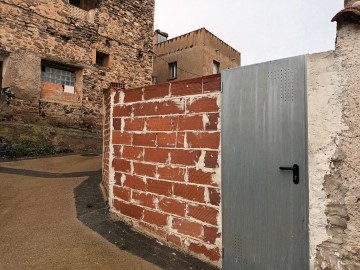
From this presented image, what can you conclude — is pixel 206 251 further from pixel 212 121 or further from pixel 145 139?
pixel 145 139

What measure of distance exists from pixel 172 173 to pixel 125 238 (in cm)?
92

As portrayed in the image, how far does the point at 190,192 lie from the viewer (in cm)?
272

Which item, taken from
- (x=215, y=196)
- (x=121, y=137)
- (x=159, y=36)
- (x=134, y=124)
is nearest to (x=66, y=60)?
(x=121, y=137)

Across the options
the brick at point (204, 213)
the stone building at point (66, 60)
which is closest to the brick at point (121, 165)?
the brick at point (204, 213)

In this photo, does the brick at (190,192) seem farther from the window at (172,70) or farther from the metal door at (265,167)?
the window at (172,70)

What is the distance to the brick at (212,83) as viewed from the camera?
2.60 metres

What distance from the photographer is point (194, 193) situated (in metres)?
2.69

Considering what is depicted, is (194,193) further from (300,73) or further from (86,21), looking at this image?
(86,21)

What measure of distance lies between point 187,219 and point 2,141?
6.54m

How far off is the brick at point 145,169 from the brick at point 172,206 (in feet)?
1.10

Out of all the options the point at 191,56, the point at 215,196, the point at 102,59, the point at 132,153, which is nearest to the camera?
the point at 215,196

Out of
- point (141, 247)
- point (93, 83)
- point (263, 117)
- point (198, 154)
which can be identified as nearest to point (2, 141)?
point (93, 83)

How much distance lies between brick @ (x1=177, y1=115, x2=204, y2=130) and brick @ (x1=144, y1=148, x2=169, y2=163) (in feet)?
1.12

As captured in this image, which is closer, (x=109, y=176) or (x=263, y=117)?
→ (x=263, y=117)
